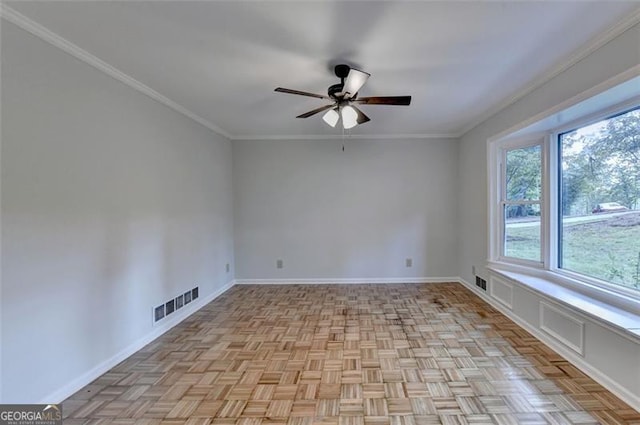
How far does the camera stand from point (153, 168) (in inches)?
113

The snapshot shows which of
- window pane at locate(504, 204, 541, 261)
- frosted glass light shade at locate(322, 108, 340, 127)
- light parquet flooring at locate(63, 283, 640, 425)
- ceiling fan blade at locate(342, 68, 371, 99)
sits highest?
ceiling fan blade at locate(342, 68, 371, 99)

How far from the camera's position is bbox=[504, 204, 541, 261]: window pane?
3.22m

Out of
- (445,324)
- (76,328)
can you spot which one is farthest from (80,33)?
(445,324)

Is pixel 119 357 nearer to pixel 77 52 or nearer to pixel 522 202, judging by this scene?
pixel 77 52

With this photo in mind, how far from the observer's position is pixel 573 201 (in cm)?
277

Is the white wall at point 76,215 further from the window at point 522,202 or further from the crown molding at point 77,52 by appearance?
the window at point 522,202

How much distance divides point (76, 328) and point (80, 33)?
6.43 feet

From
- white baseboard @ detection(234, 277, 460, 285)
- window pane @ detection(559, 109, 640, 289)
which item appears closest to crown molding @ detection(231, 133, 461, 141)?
window pane @ detection(559, 109, 640, 289)

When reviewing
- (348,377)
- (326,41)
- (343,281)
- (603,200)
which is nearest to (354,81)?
(326,41)

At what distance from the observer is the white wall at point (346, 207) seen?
470 cm

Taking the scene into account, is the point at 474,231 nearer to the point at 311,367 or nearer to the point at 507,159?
the point at 507,159

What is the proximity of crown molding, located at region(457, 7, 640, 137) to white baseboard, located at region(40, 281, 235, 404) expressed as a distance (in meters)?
4.21

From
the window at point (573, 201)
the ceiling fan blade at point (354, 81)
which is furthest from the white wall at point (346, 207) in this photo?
the ceiling fan blade at point (354, 81)

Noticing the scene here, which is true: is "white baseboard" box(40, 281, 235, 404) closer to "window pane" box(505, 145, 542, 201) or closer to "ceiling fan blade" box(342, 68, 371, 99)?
"ceiling fan blade" box(342, 68, 371, 99)
